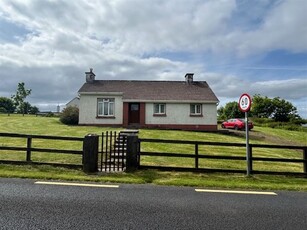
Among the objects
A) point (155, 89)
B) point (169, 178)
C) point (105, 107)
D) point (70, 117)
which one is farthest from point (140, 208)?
point (70, 117)

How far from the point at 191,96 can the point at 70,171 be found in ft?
69.3

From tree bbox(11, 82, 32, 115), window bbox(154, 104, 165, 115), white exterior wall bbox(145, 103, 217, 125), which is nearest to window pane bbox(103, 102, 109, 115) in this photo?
white exterior wall bbox(145, 103, 217, 125)

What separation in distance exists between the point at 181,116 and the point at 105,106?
8.44 m

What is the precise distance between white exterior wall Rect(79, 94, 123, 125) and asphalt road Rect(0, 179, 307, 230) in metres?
20.3

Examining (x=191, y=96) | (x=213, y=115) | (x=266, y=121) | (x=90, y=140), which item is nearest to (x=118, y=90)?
(x=191, y=96)

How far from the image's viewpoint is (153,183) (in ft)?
23.6

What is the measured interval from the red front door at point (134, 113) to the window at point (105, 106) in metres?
2.07

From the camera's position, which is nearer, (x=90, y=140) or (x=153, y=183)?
(x=153, y=183)

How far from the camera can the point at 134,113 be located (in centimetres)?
2736

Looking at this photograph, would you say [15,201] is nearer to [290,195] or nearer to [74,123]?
[290,195]

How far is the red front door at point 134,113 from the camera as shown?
88.9 ft

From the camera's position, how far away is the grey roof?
2731 cm

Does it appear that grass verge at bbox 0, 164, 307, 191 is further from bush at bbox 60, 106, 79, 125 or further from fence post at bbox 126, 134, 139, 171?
bush at bbox 60, 106, 79, 125

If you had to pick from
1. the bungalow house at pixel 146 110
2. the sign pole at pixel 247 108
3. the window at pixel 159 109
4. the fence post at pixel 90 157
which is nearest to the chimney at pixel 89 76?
the bungalow house at pixel 146 110
